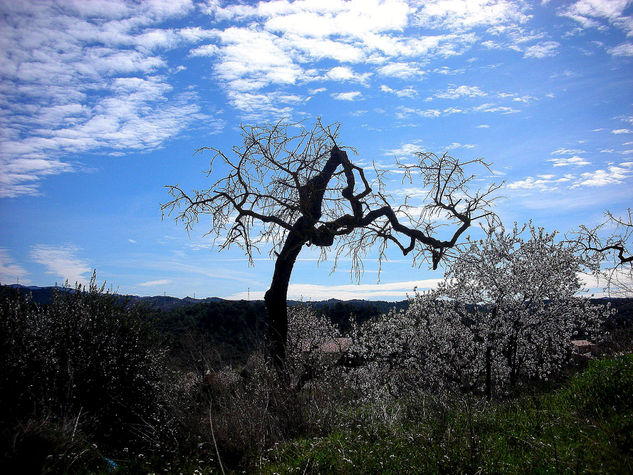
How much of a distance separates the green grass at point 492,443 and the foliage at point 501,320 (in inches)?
236

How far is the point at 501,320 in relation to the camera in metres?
12.2

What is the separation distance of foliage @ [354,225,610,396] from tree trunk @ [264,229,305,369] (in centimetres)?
459

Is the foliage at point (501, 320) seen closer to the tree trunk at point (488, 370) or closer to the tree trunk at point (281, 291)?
the tree trunk at point (488, 370)

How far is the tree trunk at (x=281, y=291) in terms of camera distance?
9.24 m

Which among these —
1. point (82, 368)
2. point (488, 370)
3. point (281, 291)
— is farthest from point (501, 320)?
point (82, 368)

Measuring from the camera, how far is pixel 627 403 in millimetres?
5750

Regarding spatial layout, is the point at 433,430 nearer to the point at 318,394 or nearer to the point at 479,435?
the point at 479,435

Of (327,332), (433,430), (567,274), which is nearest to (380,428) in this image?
(433,430)

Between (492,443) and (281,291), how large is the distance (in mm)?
5547

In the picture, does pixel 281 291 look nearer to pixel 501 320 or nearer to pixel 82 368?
pixel 82 368

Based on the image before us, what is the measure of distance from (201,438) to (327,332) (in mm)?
18918

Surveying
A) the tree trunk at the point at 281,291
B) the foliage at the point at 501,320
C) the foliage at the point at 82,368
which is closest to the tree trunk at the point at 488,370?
the foliage at the point at 501,320

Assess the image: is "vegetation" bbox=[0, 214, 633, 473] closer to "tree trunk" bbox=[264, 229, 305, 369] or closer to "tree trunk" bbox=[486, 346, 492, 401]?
"tree trunk" bbox=[486, 346, 492, 401]

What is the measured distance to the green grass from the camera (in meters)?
4.02
